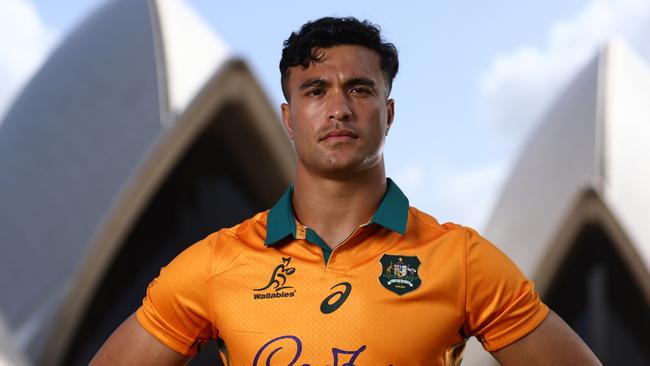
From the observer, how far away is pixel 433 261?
5.37 feet

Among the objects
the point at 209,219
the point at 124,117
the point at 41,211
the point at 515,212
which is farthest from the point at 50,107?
the point at 515,212

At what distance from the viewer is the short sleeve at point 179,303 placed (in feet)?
5.42

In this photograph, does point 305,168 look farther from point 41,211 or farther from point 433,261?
point 41,211

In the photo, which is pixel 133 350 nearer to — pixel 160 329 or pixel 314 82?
pixel 160 329

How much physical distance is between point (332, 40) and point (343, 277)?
413mm

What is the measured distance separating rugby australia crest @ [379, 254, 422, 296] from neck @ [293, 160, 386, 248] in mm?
89

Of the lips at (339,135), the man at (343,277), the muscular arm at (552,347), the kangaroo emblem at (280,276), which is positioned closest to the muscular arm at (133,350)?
the man at (343,277)

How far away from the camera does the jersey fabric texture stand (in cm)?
157

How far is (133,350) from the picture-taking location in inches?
64.7

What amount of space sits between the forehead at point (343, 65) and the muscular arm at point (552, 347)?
516 mm

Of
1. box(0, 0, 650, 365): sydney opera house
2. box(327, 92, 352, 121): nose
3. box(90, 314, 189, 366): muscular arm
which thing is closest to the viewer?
box(327, 92, 352, 121): nose

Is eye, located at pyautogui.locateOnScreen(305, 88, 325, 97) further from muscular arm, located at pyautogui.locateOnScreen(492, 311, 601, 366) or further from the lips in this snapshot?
muscular arm, located at pyautogui.locateOnScreen(492, 311, 601, 366)

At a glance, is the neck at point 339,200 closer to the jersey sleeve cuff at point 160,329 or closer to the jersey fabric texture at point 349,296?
the jersey fabric texture at point 349,296

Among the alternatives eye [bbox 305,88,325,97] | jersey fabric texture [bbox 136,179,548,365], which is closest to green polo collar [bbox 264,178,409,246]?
jersey fabric texture [bbox 136,179,548,365]
